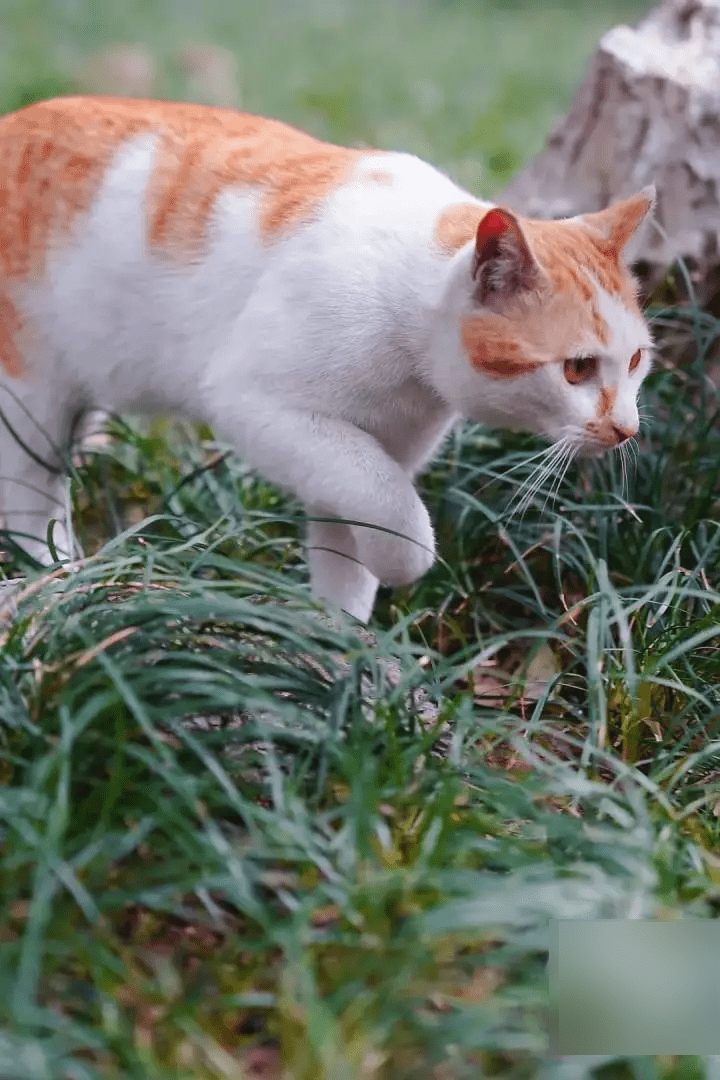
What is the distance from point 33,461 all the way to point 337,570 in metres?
0.66

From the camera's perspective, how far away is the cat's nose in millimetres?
1989

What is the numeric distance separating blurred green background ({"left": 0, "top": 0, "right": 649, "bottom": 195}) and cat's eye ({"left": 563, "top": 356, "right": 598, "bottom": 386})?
2.30 metres

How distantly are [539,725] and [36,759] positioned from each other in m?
0.75

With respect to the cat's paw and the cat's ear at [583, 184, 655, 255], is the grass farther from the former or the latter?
the cat's ear at [583, 184, 655, 255]

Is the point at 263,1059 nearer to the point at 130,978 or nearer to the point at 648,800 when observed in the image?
the point at 130,978

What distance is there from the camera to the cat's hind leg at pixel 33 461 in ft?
8.23

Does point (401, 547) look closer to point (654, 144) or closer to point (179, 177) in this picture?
point (179, 177)

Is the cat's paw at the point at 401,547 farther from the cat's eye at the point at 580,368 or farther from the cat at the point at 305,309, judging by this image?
the cat's eye at the point at 580,368

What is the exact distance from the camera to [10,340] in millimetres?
2467

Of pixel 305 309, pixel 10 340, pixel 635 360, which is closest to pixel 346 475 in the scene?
pixel 305 309

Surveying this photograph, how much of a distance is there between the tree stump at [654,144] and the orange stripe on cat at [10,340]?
144cm

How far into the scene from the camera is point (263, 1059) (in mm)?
1499

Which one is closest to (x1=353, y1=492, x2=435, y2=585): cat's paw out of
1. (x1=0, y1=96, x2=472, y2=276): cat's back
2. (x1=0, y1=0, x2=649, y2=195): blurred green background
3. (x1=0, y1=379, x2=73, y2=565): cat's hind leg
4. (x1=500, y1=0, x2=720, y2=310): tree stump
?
(x1=0, y1=96, x2=472, y2=276): cat's back

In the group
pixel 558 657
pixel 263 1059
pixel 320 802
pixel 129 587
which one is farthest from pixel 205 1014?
pixel 558 657
